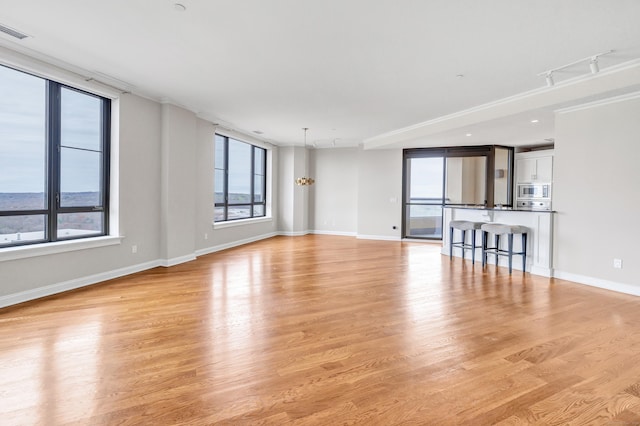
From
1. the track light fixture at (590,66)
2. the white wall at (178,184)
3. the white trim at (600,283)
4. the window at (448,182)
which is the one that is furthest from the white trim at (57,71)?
the window at (448,182)

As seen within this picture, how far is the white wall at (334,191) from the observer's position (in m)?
10.6

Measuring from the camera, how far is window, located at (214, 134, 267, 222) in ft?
25.8

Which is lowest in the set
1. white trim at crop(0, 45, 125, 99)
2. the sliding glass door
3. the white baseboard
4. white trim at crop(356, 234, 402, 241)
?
the white baseboard

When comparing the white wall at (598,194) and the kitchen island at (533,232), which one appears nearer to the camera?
the white wall at (598,194)

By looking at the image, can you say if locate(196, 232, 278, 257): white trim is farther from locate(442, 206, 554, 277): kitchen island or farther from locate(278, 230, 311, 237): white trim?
locate(442, 206, 554, 277): kitchen island

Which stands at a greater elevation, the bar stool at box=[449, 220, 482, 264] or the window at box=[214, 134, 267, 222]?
the window at box=[214, 134, 267, 222]

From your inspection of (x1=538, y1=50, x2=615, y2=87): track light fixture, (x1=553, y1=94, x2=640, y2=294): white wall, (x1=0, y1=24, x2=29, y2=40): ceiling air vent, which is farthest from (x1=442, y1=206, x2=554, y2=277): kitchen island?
(x1=0, y1=24, x2=29, y2=40): ceiling air vent

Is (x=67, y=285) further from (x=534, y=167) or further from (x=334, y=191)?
(x=534, y=167)

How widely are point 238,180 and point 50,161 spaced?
459 centimetres

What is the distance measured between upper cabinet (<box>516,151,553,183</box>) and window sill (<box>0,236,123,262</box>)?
9.28m

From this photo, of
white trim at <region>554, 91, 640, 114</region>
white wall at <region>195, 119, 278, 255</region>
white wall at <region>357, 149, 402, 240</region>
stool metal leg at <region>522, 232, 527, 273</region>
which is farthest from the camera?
white wall at <region>357, 149, 402, 240</region>

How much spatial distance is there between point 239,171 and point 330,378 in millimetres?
7071

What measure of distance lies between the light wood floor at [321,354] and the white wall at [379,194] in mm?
4905

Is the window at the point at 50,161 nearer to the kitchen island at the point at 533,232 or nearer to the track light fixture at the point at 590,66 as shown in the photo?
the track light fixture at the point at 590,66
